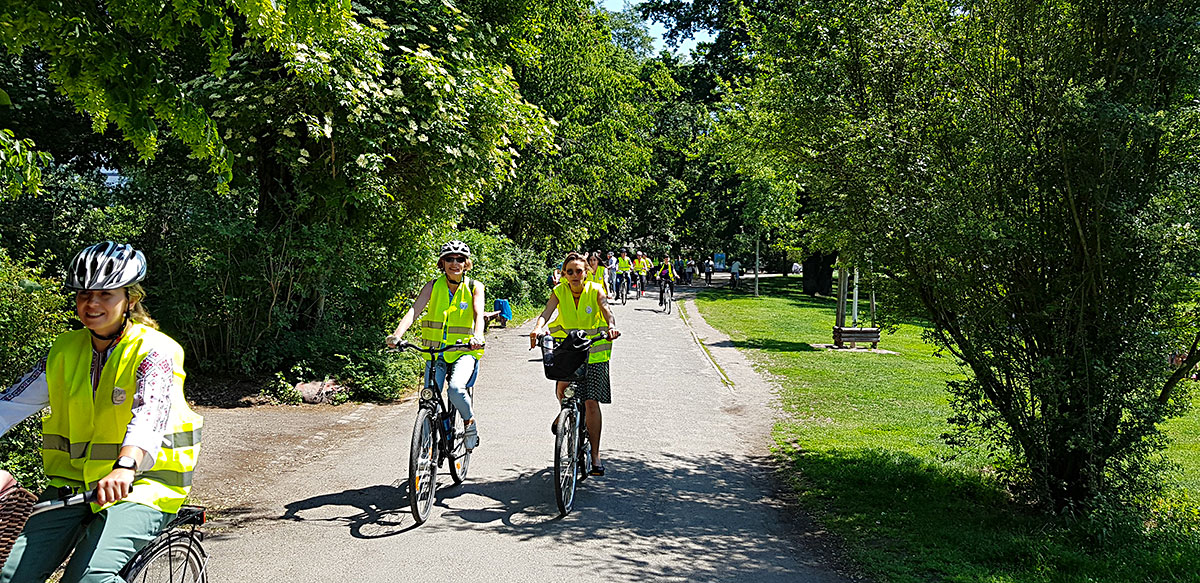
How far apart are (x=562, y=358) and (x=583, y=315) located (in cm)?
59

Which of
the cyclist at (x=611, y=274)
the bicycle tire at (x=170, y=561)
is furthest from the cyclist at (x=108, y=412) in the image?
the cyclist at (x=611, y=274)

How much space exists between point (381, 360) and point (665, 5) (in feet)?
85.8

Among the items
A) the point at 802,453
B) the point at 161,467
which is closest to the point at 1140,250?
the point at 802,453

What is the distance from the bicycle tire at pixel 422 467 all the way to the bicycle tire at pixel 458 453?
1.39ft

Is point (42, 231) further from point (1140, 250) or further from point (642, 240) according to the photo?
point (642, 240)

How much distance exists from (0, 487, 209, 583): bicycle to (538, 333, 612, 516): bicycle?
11.0 ft

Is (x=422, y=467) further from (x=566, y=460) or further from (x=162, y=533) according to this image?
(x=162, y=533)

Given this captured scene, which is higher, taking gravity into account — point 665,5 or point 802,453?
point 665,5

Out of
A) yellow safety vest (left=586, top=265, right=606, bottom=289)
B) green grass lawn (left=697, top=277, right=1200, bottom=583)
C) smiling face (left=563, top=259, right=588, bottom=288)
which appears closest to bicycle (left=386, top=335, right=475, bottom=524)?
smiling face (left=563, top=259, right=588, bottom=288)

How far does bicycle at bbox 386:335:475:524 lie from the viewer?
248 inches

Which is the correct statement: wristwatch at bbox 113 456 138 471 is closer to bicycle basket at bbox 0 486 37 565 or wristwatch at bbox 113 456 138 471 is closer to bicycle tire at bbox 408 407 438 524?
bicycle basket at bbox 0 486 37 565

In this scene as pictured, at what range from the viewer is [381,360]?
12102 mm

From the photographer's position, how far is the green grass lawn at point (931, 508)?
6004mm

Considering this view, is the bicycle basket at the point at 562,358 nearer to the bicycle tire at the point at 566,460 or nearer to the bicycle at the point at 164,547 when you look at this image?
the bicycle tire at the point at 566,460
